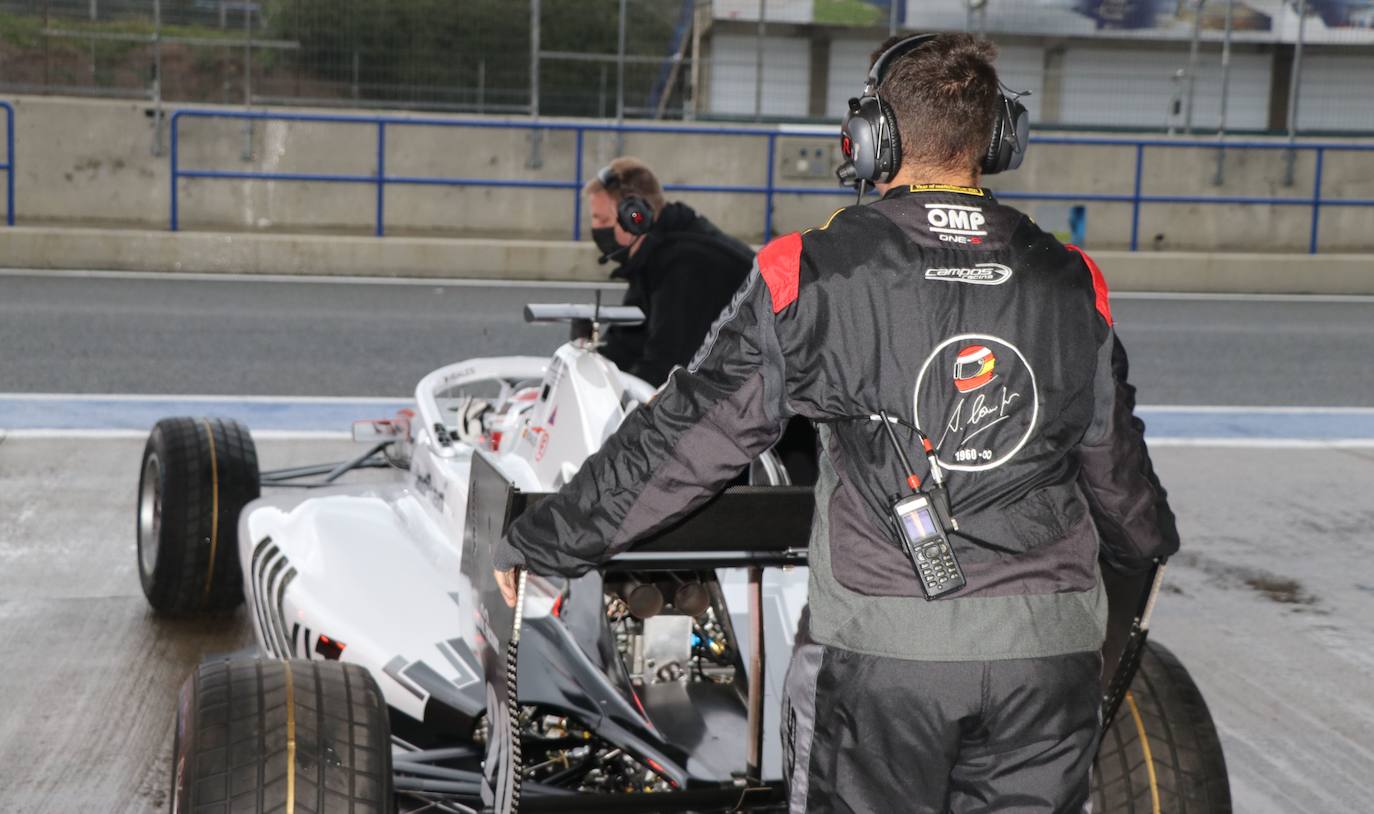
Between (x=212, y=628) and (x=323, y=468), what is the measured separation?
1462 mm

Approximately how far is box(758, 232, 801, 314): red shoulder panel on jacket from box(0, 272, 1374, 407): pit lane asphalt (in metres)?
8.40

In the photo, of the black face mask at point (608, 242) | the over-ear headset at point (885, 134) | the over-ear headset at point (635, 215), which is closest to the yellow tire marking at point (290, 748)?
the over-ear headset at point (885, 134)

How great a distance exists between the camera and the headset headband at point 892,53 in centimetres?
281

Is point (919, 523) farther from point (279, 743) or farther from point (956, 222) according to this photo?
point (279, 743)

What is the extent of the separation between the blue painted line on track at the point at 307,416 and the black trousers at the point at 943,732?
704cm

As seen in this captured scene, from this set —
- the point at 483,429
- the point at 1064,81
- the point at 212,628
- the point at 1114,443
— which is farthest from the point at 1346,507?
the point at 1064,81

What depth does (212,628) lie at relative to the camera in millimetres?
5906

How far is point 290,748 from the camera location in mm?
3242

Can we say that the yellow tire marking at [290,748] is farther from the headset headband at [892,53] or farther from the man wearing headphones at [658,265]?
the man wearing headphones at [658,265]

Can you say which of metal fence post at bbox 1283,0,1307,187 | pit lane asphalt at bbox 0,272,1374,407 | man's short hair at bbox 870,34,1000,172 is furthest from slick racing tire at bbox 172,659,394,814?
metal fence post at bbox 1283,0,1307,187

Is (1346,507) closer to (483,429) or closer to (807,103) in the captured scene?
(483,429)

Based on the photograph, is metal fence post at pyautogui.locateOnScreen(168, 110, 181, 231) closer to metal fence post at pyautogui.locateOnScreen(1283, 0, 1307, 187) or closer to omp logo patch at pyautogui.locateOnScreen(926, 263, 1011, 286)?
metal fence post at pyautogui.locateOnScreen(1283, 0, 1307, 187)

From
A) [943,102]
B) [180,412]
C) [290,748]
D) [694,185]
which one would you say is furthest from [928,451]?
[694,185]

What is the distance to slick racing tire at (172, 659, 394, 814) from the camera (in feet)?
10.4
